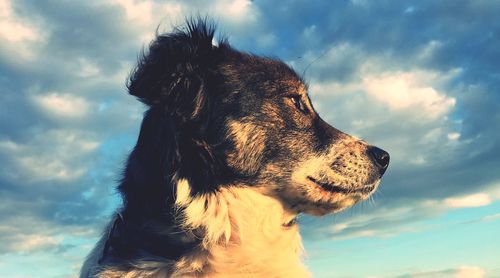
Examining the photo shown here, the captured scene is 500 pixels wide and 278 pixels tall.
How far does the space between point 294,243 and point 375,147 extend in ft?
Result: 4.69

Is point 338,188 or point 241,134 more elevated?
point 241,134

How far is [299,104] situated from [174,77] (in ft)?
4.93

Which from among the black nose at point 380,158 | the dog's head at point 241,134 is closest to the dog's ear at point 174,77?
the dog's head at point 241,134

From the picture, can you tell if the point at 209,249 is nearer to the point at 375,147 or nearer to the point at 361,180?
the point at 361,180

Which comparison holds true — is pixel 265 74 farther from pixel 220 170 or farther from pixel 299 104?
pixel 220 170

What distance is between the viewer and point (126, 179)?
562cm

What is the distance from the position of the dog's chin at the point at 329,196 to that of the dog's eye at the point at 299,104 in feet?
3.03

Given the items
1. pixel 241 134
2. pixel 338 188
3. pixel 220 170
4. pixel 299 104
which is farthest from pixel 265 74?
pixel 338 188

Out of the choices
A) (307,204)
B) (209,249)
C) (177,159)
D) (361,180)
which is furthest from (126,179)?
(361,180)

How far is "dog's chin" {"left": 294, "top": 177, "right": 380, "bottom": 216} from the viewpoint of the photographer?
19.4 ft

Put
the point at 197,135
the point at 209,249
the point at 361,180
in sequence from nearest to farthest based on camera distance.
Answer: the point at 209,249 → the point at 197,135 → the point at 361,180

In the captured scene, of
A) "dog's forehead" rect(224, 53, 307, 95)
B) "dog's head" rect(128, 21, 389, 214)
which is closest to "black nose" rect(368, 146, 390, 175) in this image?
"dog's head" rect(128, 21, 389, 214)

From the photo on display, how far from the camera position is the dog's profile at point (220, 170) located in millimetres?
5316

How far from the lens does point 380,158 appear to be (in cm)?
642
